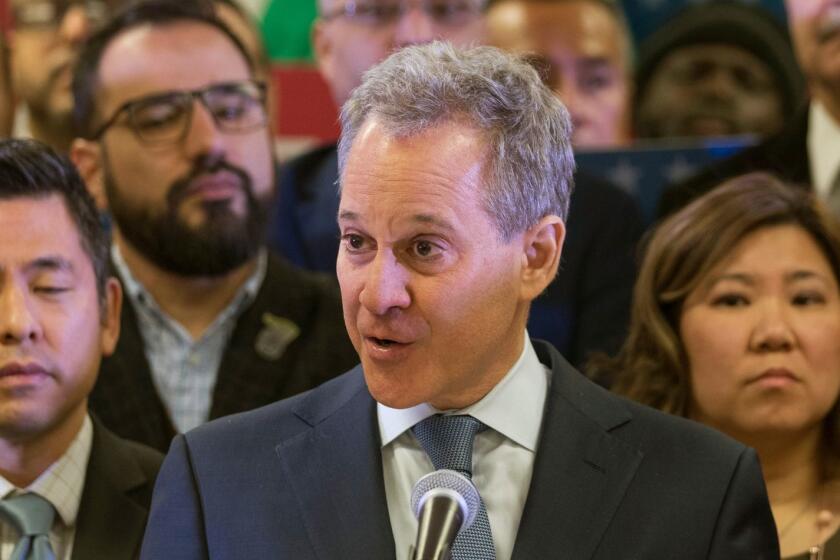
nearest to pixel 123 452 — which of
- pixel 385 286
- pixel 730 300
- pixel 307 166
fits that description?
pixel 385 286

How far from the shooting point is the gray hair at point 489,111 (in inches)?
89.4

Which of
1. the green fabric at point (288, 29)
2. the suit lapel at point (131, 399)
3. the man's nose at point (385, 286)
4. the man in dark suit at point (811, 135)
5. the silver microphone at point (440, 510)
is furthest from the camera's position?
the green fabric at point (288, 29)

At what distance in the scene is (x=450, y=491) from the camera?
1.99 meters

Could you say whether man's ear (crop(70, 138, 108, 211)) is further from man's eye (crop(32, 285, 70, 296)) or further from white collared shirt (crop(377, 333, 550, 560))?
white collared shirt (crop(377, 333, 550, 560))

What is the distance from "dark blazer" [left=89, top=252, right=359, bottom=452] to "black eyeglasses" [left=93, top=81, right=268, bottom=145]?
372 mm

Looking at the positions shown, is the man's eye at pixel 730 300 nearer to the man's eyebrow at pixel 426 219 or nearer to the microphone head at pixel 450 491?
the man's eyebrow at pixel 426 219

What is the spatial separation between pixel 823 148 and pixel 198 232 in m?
1.68

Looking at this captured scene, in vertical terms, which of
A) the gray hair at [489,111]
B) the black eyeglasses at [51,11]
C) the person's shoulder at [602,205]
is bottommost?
the gray hair at [489,111]

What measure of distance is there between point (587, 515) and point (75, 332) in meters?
1.00

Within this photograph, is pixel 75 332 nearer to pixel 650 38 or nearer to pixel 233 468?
pixel 233 468

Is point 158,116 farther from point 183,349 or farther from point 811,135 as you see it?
point 811,135

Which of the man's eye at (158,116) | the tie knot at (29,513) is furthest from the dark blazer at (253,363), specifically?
the tie knot at (29,513)

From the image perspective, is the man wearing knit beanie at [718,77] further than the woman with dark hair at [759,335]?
Yes

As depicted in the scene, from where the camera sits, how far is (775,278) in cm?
315
